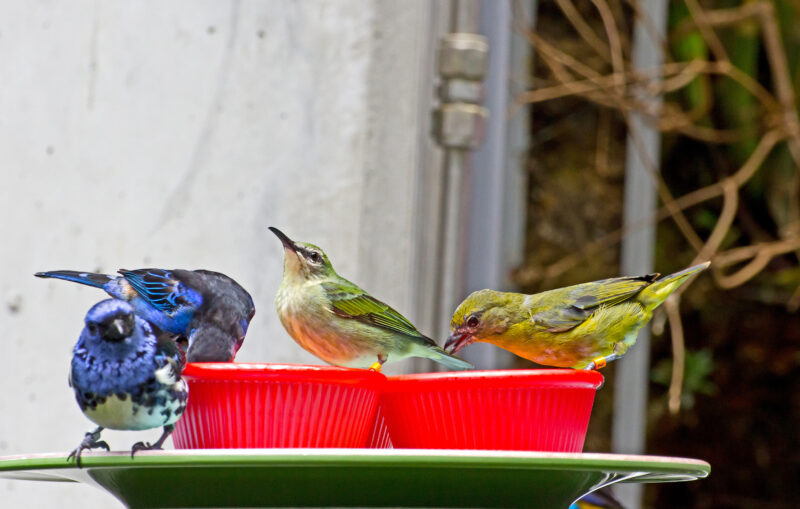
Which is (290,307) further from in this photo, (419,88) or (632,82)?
(632,82)

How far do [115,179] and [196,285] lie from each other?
4.40 ft

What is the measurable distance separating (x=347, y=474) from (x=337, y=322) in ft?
1.64

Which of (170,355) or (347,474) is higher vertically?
(170,355)

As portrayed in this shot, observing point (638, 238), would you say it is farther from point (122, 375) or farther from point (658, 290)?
point (122, 375)

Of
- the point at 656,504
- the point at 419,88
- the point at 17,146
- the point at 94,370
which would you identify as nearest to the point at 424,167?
the point at 419,88

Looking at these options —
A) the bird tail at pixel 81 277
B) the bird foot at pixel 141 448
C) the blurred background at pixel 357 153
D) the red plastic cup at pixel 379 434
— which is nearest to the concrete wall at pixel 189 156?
the blurred background at pixel 357 153

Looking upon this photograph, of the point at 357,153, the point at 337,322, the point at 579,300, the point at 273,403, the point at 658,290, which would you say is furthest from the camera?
the point at 357,153

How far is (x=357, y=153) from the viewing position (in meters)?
2.93

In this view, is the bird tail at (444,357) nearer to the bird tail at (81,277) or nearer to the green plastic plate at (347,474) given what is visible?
the green plastic plate at (347,474)

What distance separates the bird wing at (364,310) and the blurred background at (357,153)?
43.5 inches

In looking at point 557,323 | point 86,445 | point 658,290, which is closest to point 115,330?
point 86,445

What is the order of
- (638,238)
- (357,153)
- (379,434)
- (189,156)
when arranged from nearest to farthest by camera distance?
(379,434) < (189,156) < (357,153) < (638,238)

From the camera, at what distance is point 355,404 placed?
1397mm

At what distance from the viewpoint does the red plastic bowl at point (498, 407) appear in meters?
1.39
